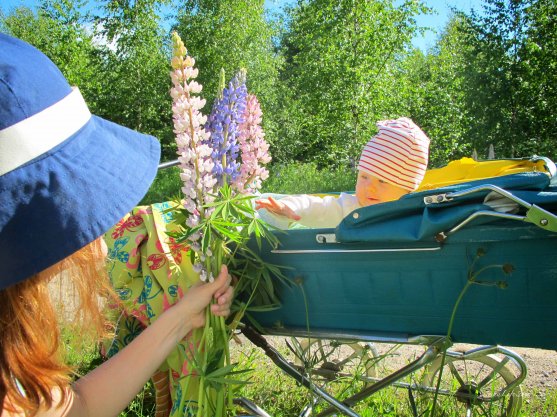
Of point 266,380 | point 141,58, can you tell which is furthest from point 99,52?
point 266,380

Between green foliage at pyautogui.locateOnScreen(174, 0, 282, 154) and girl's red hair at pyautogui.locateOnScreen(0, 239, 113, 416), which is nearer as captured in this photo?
girl's red hair at pyautogui.locateOnScreen(0, 239, 113, 416)

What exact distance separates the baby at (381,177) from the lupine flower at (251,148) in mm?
842

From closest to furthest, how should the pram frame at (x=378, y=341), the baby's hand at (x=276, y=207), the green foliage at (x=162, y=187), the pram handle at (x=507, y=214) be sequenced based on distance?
the pram handle at (x=507, y=214)
the pram frame at (x=378, y=341)
the baby's hand at (x=276, y=207)
the green foliage at (x=162, y=187)

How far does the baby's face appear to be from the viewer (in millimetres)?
2525

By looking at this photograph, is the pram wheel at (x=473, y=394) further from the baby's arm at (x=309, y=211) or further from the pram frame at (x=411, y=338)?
the baby's arm at (x=309, y=211)

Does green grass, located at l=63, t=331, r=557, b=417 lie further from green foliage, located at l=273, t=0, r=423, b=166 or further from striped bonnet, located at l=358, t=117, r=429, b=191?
green foliage, located at l=273, t=0, r=423, b=166

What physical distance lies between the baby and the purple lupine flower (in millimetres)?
900

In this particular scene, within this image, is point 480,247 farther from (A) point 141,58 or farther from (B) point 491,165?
(A) point 141,58

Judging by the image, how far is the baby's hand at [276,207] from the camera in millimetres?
2105

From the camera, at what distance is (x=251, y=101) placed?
155cm

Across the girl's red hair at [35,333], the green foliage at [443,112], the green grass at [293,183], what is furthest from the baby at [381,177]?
the green foliage at [443,112]

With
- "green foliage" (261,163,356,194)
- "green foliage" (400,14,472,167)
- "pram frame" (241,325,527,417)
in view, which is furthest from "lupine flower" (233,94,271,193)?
"green foliage" (400,14,472,167)

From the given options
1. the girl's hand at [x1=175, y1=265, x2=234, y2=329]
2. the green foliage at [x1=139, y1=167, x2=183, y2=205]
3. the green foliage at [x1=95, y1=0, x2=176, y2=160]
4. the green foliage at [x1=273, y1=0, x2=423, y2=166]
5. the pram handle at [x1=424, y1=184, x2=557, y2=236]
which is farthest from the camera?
the green foliage at [x1=95, y1=0, x2=176, y2=160]

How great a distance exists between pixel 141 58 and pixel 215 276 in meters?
13.6
